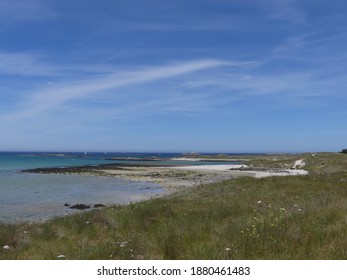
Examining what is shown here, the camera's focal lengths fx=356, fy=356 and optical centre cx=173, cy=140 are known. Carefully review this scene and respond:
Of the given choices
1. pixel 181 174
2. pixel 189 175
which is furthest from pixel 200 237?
pixel 181 174

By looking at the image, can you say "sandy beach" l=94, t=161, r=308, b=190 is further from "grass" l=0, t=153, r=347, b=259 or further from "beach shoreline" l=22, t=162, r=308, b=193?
"grass" l=0, t=153, r=347, b=259

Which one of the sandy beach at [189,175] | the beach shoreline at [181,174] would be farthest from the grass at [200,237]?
the sandy beach at [189,175]

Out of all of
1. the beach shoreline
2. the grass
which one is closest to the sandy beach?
the beach shoreline

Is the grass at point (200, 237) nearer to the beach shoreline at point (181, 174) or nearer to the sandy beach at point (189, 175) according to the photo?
the beach shoreline at point (181, 174)

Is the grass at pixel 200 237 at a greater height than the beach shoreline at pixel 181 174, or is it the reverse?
the grass at pixel 200 237

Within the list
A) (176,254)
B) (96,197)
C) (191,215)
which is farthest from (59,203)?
(176,254)

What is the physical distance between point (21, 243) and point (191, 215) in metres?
5.99

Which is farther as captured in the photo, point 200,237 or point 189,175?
point 189,175

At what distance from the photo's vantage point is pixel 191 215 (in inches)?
534

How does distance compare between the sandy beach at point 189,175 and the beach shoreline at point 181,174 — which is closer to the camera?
the sandy beach at point 189,175

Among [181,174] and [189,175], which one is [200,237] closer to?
[189,175]

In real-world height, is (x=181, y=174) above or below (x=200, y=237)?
below
